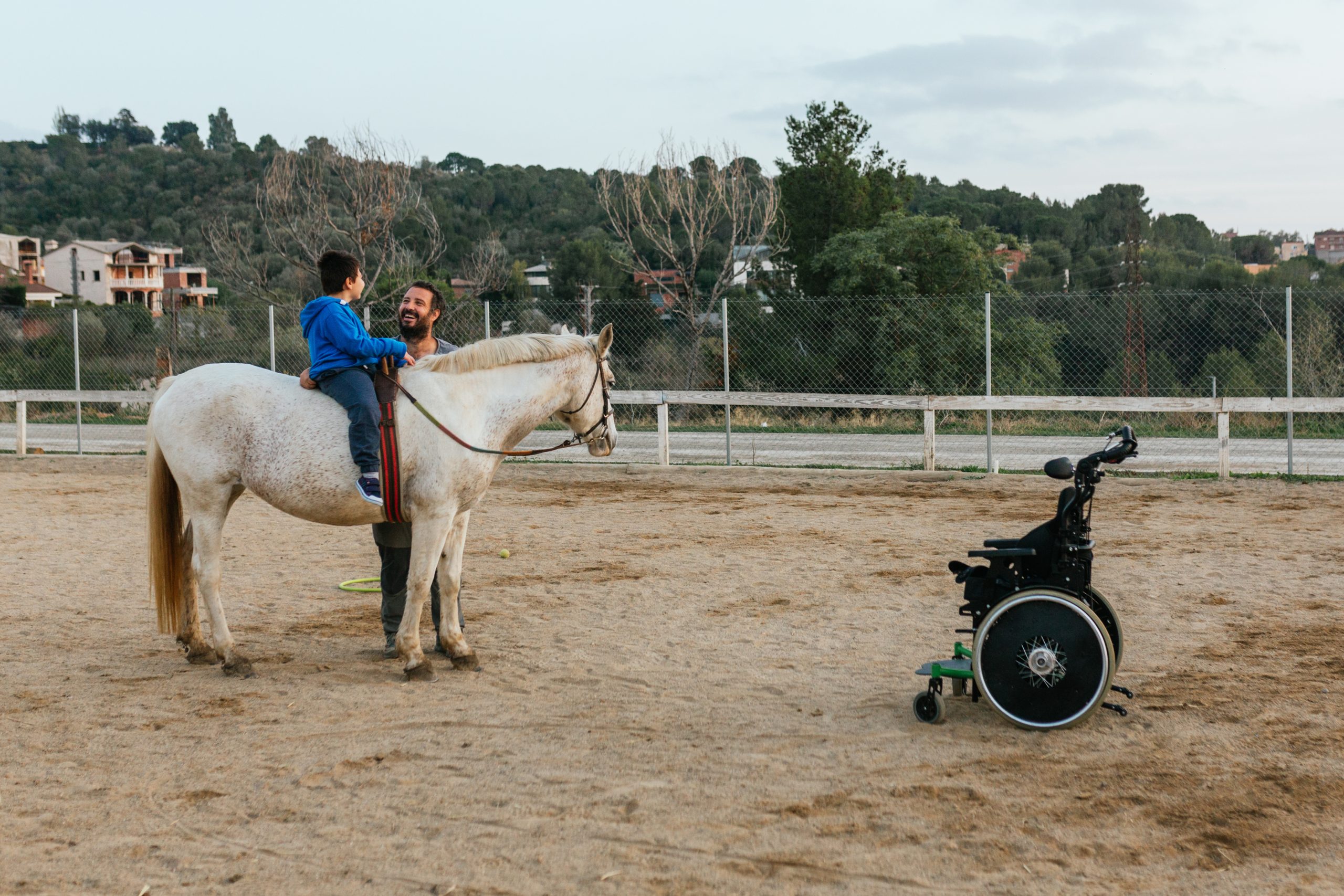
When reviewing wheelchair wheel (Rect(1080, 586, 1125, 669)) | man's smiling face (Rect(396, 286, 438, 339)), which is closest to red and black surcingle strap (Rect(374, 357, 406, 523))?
man's smiling face (Rect(396, 286, 438, 339))

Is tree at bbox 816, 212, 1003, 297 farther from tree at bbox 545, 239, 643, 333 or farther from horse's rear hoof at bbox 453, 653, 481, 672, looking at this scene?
horse's rear hoof at bbox 453, 653, 481, 672

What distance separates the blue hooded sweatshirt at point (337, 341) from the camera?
553 centimetres

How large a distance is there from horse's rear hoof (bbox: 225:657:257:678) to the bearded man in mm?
751

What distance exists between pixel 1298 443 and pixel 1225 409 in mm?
5474

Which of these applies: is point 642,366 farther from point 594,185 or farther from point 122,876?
point 594,185

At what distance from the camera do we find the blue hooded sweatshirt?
5527mm

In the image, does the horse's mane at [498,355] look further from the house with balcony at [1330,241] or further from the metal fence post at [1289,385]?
the house with balcony at [1330,241]

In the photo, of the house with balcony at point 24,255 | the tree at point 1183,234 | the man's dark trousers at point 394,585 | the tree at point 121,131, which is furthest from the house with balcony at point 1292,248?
the tree at point 121,131

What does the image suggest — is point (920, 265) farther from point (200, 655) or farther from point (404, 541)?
point (200, 655)

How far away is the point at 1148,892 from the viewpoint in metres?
3.23

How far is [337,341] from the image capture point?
5.54 m

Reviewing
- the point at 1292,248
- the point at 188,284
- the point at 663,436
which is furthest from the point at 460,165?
the point at 663,436

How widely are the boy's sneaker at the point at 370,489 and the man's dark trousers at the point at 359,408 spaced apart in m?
0.05

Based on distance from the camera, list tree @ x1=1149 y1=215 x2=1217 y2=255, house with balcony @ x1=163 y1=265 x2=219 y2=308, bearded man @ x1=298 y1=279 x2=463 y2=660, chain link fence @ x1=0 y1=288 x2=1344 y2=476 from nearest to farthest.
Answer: bearded man @ x1=298 y1=279 x2=463 y2=660, chain link fence @ x1=0 y1=288 x2=1344 y2=476, tree @ x1=1149 y1=215 x2=1217 y2=255, house with balcony @ x1=163 y1=265 x2=219 y2=308
